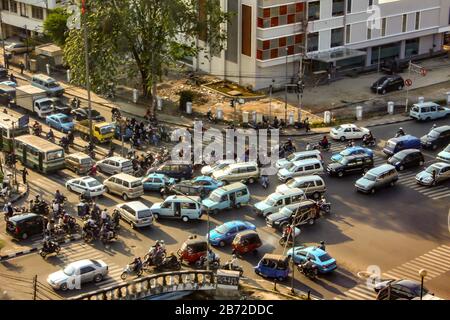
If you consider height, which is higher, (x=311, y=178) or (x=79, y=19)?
(x=79, y=19)

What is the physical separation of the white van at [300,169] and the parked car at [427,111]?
15.6 m

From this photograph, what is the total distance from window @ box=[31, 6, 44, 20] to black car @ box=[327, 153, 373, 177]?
50.1 metres

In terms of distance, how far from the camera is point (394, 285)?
46.8 meters

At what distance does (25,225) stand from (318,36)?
41153mm

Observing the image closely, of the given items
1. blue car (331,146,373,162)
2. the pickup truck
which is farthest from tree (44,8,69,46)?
blue car (331,146,373,162)

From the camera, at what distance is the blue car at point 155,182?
6169cm

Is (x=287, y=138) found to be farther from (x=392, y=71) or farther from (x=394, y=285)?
(x=394, y=285)

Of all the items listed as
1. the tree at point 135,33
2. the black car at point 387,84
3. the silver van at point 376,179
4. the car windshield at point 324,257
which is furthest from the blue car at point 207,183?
the black car at point 387,84

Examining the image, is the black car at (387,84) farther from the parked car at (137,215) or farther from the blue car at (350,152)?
the parked car at (137,215)

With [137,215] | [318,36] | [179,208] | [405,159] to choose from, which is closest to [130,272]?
[137,215]

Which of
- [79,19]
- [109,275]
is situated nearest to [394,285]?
[109,275]

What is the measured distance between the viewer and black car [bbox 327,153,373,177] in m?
63.9

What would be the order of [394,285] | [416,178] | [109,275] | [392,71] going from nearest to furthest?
[394,285] → [109,275] → [416,178] → [392,71]
